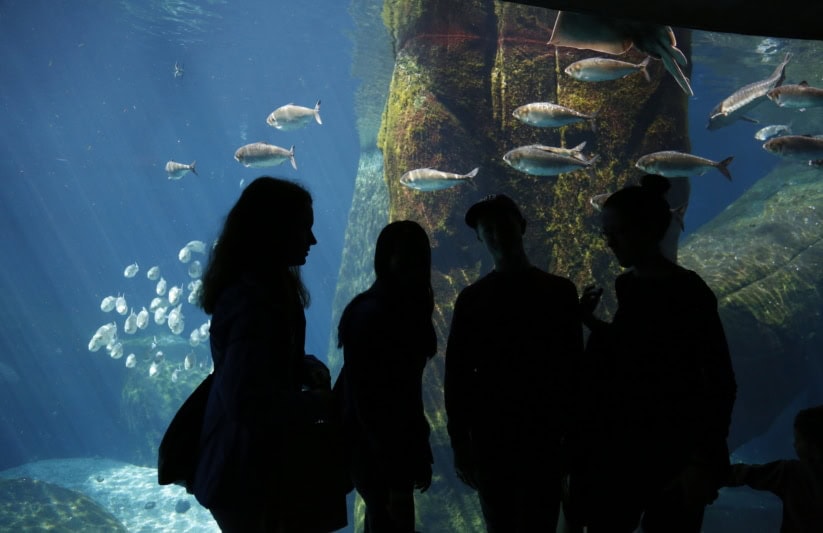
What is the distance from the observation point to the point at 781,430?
15555 millimetres

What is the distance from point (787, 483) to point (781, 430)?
16.9 m

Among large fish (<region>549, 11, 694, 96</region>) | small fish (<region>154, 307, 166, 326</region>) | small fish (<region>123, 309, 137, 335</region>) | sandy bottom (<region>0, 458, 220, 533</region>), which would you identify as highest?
large fish (<region>549, 11, 694, 96</region>)

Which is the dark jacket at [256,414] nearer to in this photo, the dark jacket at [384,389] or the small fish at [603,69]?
the dark jacket at [384,389]

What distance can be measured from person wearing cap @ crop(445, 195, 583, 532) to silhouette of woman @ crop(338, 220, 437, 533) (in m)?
0.23

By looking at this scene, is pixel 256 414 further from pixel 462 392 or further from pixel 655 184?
pixel 655 184

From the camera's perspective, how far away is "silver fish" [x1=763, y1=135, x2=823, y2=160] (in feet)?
20.2

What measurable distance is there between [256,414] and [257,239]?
0.79 meters

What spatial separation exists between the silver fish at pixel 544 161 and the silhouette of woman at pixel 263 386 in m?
3.66

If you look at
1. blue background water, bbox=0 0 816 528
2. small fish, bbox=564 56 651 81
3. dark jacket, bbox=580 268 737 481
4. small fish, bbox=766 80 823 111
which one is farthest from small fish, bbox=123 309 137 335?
small fish, bbox=766 80 823 111

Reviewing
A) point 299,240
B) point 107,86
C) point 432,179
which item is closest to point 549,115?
point 432,179

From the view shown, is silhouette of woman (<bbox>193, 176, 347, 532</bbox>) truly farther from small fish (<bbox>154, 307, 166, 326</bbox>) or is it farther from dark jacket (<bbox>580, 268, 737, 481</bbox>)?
small fish (<bbox>154, 307, 166, 326</bbox>)

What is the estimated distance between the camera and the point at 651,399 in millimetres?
2295

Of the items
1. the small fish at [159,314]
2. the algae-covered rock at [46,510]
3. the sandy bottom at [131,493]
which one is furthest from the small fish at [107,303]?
the sandy bottom at [131,493]

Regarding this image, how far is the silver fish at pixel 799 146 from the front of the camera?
616 cm
